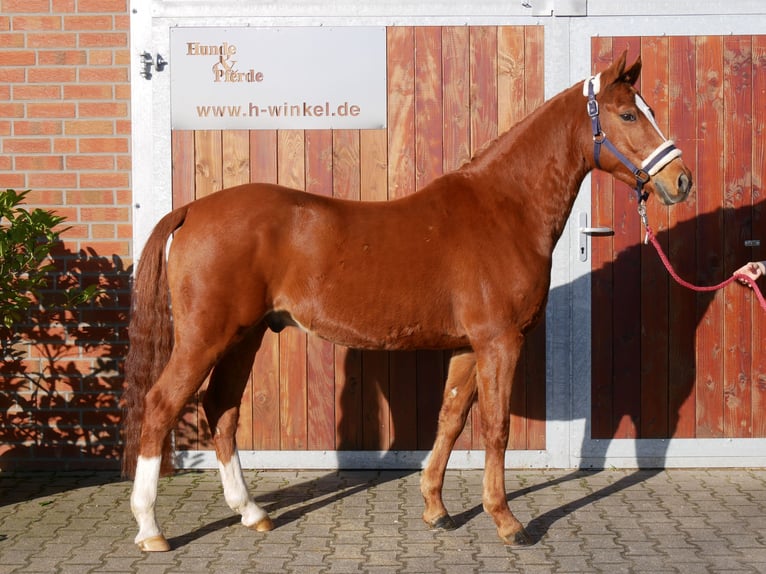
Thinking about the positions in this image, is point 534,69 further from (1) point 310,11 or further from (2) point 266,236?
(2) point 266,236

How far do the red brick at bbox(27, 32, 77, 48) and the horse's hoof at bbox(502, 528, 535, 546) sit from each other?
156 inches

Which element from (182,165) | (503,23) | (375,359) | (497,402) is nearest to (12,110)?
(182,165)

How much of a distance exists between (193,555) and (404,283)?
1.59 m

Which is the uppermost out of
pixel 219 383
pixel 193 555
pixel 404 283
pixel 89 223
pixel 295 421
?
pixel 89 223

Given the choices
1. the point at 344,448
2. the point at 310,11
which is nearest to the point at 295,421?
the point at 344,448

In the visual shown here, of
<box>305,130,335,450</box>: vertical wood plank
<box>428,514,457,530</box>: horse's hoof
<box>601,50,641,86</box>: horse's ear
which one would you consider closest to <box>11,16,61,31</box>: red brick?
<box>305,130,335,450</box>: vertical wood plank

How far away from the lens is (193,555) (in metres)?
3.96

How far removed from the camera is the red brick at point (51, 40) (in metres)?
5.47

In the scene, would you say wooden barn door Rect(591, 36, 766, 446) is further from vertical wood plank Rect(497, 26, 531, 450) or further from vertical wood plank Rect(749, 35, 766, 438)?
vertical wood plank Rect(497, 26, 531, 450)

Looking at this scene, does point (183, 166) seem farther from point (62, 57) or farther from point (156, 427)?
point (156, 427)

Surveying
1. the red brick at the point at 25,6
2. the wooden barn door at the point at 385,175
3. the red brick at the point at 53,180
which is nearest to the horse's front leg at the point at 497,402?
the wooden barn door at the point at 385,175

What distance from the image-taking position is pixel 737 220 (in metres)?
5.55

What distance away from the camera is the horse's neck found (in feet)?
14.2

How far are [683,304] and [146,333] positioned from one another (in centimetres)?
338
